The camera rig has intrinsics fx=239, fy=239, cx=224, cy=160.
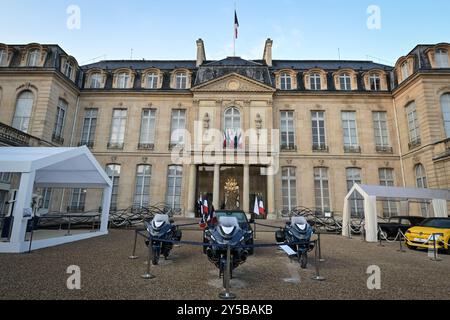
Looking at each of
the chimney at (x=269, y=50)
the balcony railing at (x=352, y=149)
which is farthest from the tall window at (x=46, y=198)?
the balcony railing at (x=352, y=149)

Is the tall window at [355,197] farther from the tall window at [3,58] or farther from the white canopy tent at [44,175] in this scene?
the tall window at [3,58]

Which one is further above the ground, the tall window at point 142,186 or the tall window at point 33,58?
the tall window at point 33,58

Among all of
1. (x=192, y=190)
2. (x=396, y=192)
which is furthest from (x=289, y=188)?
(x=396, y=192)

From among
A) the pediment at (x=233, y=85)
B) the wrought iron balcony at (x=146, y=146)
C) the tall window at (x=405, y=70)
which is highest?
the tall window at (x=405, y=70)

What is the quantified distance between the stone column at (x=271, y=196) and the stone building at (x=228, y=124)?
0.07 meters

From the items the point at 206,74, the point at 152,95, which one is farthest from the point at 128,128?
the point at 206,74

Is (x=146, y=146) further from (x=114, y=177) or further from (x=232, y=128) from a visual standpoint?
(x=232, y=128)

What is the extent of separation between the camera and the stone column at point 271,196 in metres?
16.8

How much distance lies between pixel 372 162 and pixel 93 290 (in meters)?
19.6

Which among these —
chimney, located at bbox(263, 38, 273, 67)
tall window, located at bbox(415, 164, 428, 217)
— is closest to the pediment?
chimney, located at bbox(263, 38, 273, 67)

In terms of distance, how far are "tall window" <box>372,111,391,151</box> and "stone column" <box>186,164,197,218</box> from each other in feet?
46.5

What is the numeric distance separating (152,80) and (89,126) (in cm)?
642

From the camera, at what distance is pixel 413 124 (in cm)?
1680

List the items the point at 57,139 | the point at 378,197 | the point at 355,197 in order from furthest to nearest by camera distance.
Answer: the point at 57,139
the point at 355,197
the point at 378,197
